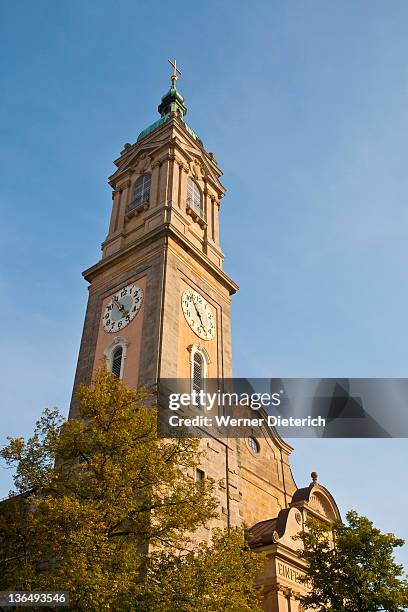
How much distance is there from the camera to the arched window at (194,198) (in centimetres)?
3338

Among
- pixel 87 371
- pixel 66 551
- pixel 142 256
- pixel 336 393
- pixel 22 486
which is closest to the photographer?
pixel 66 551

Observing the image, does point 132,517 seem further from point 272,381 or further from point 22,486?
point 272,381

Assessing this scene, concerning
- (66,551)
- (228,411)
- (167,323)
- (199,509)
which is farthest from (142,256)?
(66,551)

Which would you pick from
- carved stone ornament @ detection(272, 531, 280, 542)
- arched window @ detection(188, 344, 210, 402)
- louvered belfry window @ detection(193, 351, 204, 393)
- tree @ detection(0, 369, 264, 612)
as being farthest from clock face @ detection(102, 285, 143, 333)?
tree @ detection(0, 369, 264, 612)

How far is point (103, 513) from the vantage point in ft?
44.6

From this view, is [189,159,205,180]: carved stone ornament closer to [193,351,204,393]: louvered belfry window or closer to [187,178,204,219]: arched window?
[187,178,204,219]: arched window

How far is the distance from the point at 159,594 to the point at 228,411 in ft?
47.9

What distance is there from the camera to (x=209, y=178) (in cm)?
3616

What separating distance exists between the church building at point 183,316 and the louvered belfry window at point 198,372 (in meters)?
0.05

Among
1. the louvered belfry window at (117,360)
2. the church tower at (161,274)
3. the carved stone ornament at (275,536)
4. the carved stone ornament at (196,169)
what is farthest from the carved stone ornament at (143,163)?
the carved stone ornament at (275,536)

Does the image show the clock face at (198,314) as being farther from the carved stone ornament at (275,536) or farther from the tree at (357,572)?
the tree at (357,572)

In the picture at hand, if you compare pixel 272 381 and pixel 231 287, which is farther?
pixel 231 287

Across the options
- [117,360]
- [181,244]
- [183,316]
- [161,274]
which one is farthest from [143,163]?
[117,360]

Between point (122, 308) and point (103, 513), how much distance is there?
600 inches
